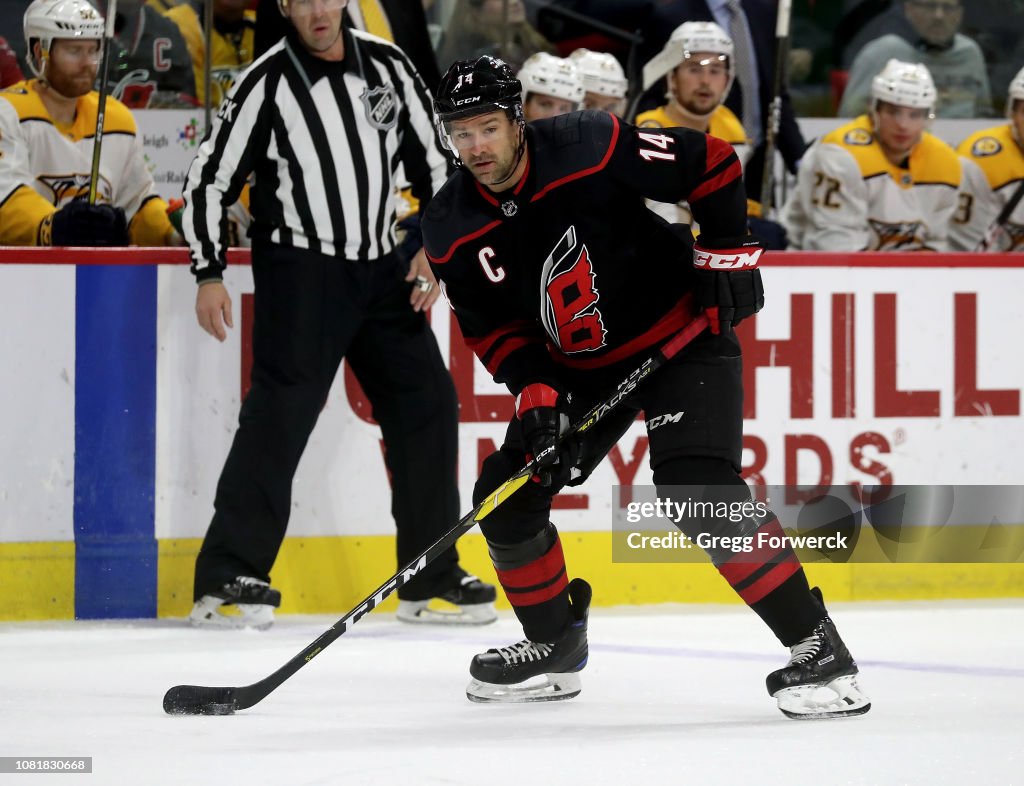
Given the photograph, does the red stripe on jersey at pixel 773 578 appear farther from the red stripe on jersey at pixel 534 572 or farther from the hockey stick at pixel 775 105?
the hockey stick at pixel 775 105

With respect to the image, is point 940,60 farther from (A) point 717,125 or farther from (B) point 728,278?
(B) point 728,278

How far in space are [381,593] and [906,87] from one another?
2.70 m

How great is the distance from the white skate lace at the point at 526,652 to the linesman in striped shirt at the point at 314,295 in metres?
0.81

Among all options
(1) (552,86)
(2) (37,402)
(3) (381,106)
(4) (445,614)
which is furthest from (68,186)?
(4) (445,614)

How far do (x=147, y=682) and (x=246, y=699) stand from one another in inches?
16.8

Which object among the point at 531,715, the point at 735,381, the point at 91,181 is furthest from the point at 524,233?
the point at 91,181

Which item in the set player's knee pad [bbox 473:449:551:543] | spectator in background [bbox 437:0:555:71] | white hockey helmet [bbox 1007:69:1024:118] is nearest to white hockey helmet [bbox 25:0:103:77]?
spectator in background [bbox 437:0:555:71]

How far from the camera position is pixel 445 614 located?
387 centimetres

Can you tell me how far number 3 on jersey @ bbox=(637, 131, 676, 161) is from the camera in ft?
9.12

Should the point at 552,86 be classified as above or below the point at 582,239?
above

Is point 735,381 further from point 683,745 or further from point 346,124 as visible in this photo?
point 346,124

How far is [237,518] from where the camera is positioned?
3746 millimetres

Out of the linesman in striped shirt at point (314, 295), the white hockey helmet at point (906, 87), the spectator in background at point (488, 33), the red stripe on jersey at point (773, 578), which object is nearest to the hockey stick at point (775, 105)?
the white hockey helmet at point (906, 87)
